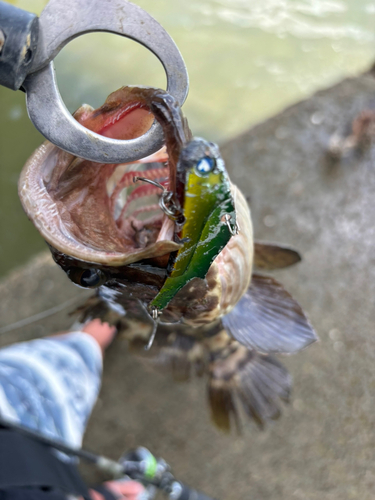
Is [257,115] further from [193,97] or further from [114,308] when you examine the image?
[114,308]

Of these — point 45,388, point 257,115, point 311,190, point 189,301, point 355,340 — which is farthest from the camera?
point 257,115

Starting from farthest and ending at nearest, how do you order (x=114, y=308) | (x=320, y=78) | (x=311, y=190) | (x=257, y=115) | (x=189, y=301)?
(x=320, y=78) → (x=257, y=115) → (x=311, y=190) → (x=114, y=308) → (x=189, y=301)

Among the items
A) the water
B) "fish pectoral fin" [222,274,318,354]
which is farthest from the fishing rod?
the water

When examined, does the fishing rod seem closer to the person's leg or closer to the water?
the person's leg

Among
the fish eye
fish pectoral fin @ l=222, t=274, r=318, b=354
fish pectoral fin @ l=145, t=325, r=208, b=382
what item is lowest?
fish pectoral fin @ l=145, t=325, r=208, b=382

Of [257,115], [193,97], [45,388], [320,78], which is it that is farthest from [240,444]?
[320,78]

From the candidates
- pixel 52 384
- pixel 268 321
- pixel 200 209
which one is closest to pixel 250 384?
pixel 268 321

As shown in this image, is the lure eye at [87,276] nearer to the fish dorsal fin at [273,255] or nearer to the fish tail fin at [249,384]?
the fish dorsal fin at [273,255]

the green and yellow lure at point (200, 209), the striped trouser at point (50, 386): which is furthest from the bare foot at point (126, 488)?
the green and yellow lure at point (200, 209)
